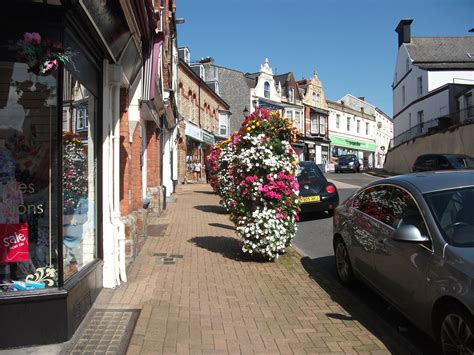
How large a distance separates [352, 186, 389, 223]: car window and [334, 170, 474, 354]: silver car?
15mm

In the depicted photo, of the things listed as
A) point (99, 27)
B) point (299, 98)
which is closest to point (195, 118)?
point (299, 98)

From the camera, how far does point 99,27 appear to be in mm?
4957

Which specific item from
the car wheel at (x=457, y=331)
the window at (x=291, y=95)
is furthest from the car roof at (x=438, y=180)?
the window at (x=291, y=95)

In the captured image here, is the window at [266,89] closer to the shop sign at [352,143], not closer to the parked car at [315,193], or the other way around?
the shop sign at [352,143]

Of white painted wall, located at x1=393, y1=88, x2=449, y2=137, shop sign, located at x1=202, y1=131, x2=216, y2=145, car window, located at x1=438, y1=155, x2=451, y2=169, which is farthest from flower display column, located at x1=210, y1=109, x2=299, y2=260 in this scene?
shop sign, located at x1=202, y1=131, x2=216, y2=145

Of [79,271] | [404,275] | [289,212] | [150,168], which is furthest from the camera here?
[150,168]

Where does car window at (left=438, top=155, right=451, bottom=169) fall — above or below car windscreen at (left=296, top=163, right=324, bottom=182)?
above

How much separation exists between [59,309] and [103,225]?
1.86 m

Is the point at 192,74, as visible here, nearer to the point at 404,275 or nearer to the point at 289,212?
the point at 289,212

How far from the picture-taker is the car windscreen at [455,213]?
153 inches

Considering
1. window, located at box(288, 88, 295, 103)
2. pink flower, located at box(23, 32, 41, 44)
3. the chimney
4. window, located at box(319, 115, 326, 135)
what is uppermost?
the chimney

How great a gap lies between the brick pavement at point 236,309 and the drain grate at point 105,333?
0.09 m

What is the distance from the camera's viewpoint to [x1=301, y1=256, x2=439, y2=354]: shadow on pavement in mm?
4250

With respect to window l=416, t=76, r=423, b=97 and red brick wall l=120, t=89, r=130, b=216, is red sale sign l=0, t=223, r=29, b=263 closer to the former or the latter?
red brick wall l=120, t=89, r=130, b=216
